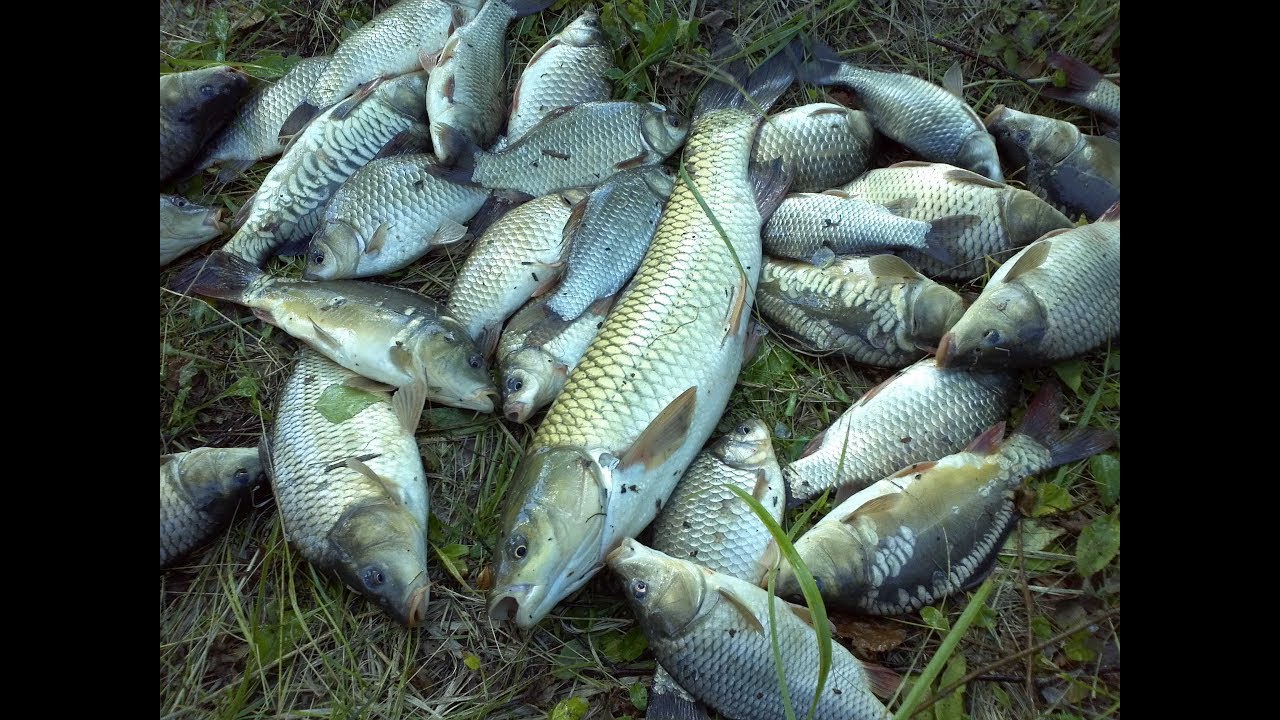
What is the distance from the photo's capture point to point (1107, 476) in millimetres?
2406

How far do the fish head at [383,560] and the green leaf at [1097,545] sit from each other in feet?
6.59

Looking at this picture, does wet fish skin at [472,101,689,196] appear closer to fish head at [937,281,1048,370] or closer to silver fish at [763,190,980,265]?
silver fish at [763,190,980,265]

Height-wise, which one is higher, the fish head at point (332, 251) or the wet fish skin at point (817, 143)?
the wet fish skin at point (817, 143)

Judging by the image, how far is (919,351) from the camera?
2621 millimetres

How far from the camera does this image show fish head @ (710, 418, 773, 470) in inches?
96.4

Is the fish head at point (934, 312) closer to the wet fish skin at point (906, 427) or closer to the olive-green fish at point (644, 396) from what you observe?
the wet fish skin at point (906, 427)

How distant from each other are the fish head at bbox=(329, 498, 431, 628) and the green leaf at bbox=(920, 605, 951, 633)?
151cm

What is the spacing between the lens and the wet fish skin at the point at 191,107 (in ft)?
10.0

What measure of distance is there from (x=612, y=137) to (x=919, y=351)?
1.37 metres

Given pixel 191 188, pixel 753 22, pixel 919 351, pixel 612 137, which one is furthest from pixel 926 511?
pixel 191 188

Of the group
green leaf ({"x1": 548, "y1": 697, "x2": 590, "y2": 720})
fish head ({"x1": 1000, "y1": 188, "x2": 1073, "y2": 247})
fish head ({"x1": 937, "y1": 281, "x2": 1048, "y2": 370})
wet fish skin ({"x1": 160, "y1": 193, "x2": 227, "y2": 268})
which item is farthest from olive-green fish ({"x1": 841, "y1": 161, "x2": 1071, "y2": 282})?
wet fish skin ({"x1": 160, "y1": 193, "x2": 227, "y2": 268})

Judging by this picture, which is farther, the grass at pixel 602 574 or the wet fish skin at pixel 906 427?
the wet fish skin at pixel 906 427

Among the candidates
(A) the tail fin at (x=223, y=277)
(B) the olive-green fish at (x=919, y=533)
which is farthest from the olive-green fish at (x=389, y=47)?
(B) the olive-green fish at (x=919, y=533)
